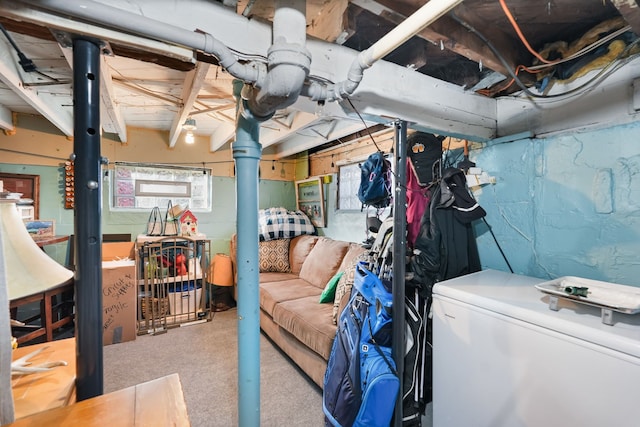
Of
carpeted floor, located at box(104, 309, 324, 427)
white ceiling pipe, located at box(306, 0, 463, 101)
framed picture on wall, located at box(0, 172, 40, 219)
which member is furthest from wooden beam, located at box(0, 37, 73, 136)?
carpeted floor, located at box(104, 309, 324, 427)

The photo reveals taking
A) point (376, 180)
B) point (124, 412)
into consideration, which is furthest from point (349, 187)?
point (124, 412)

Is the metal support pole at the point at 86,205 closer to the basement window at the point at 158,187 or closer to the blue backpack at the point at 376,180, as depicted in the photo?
the blue backpack at the point at 376,180

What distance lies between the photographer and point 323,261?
9.98ft

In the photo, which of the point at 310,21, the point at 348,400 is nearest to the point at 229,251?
the point at 348,400

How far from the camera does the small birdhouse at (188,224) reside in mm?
3494

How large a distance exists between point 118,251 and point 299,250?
2115mm

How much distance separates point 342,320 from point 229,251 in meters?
2.65

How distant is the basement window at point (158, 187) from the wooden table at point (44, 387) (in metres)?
2.70

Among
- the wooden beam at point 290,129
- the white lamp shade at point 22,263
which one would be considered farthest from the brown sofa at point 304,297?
the white lamp shade at point 22,263

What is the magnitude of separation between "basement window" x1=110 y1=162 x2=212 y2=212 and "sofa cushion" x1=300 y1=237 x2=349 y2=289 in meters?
1.70

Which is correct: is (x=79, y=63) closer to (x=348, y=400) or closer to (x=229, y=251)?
(x=348, y=400)

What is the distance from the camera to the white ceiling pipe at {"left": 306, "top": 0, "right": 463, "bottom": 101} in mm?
643

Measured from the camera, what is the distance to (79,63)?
2.59ft

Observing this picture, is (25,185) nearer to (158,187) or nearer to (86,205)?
(158,187)
